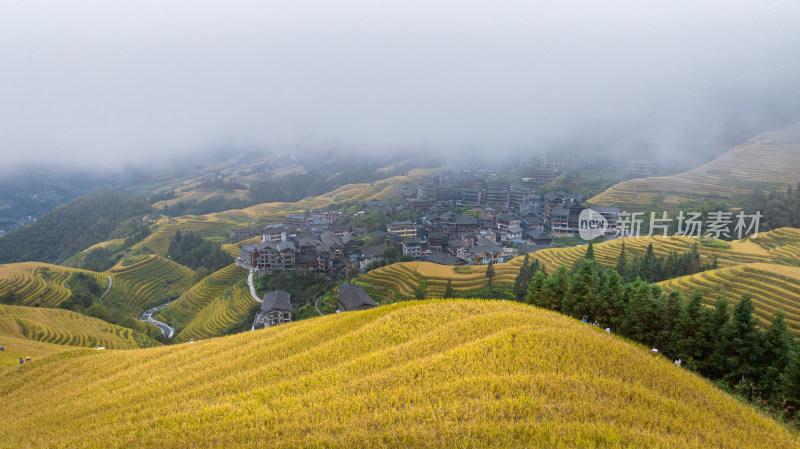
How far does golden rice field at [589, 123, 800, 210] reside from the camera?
134 feet

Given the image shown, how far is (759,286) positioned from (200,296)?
51529 millimetres

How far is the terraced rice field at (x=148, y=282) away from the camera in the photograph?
48.0 meters

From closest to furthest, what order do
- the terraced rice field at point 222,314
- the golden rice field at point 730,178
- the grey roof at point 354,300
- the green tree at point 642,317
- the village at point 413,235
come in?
the green tree at point 642,317 < the grey roof at point 354,300 < the terraced rice field at point 222,314 < the golden rice field at point 730,178 < the village at point 413,235

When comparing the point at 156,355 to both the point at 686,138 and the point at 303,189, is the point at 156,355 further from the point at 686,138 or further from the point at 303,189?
the point at 303,189

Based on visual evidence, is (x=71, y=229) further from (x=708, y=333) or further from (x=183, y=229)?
(x=708, y=333)

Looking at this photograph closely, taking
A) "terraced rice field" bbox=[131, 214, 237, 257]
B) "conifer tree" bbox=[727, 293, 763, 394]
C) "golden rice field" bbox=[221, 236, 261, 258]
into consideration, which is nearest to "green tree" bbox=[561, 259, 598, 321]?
"conifer tree" bbox=[727, 293, 763, 394]

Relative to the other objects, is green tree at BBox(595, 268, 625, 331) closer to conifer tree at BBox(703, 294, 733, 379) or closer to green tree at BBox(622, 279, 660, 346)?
green tree at BBox(622, 279, 660, 346)

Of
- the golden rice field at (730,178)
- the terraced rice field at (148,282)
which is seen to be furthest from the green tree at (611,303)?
the terraced rice field at (148,282)

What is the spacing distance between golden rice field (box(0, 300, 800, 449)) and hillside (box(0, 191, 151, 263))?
88799 millimetres

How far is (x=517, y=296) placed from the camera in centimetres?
2720

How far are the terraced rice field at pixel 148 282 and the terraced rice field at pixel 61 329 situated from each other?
1433 centimetres

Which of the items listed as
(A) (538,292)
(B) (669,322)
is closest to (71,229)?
(A) (538,292)

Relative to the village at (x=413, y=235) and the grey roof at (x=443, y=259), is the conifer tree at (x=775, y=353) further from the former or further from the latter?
the grey roof at (x=443, y=259)

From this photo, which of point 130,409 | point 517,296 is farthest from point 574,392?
point 517,296
